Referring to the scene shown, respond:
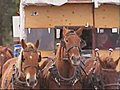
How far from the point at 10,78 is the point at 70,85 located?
1155mm

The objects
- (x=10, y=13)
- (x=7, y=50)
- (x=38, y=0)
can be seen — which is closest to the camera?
(x=7, y=50)

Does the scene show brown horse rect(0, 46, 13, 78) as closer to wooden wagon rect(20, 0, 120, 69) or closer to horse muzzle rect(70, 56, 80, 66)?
wooden wagon rect(20, 0, 120, 69)

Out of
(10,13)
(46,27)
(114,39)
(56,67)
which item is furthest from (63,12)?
(10,13)

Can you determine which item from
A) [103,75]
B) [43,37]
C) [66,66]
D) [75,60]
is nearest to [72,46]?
[75,60]

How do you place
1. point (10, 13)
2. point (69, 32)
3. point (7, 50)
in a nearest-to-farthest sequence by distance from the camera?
point (69, 32) < point (7, 50) < point (10, 13)

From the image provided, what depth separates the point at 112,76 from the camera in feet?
32.4

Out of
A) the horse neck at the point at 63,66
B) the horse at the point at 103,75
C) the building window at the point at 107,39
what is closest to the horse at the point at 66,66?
the horse neck at the point at 63,66

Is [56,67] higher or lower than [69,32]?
lower

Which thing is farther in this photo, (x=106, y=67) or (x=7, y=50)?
(x=7, y=50)

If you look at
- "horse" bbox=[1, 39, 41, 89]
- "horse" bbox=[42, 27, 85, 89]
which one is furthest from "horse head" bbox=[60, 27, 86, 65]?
"horse" bbox=[1, 39, 41, 89]

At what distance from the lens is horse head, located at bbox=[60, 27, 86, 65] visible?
9.34 m

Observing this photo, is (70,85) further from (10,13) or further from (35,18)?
(10,13)

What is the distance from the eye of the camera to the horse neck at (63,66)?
32.2 ft

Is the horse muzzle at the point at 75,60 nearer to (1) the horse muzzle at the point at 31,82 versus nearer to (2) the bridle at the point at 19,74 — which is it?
(2) the bridle at the point at 19,74
